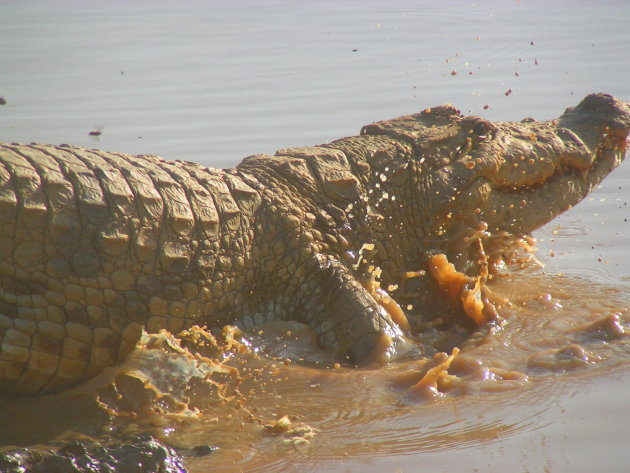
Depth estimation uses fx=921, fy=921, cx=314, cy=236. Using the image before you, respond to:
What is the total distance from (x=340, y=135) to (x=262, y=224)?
11.1ft

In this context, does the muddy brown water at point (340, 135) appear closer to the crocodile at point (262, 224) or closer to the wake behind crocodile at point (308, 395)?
the wake behind crocodile at point (308, 395)

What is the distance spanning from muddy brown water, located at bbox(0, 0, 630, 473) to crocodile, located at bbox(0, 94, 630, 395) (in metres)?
0.20

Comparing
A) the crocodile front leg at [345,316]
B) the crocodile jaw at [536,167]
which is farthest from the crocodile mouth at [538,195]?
the crocodile front leg at [345,316]

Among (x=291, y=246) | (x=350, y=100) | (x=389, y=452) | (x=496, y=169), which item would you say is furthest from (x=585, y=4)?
(x=389, y=452)

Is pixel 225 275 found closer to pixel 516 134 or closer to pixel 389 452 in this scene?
pixel 389 452

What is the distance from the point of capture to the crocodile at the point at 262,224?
381 cm

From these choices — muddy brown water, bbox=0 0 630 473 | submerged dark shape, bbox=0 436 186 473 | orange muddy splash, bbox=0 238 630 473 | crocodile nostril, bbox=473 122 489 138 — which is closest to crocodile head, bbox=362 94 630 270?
crocodile nostril, bbox=473 122 489 138

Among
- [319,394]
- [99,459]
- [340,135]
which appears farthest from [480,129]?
[99,459]

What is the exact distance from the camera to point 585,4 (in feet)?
46.6

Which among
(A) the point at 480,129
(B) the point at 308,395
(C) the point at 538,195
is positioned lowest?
(B) the point at 308,395

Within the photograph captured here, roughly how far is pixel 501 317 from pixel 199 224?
1756mm

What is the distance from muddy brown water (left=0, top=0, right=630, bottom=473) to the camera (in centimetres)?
362

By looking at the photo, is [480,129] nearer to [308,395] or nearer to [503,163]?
[503,163]

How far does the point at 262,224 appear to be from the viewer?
4562mm
